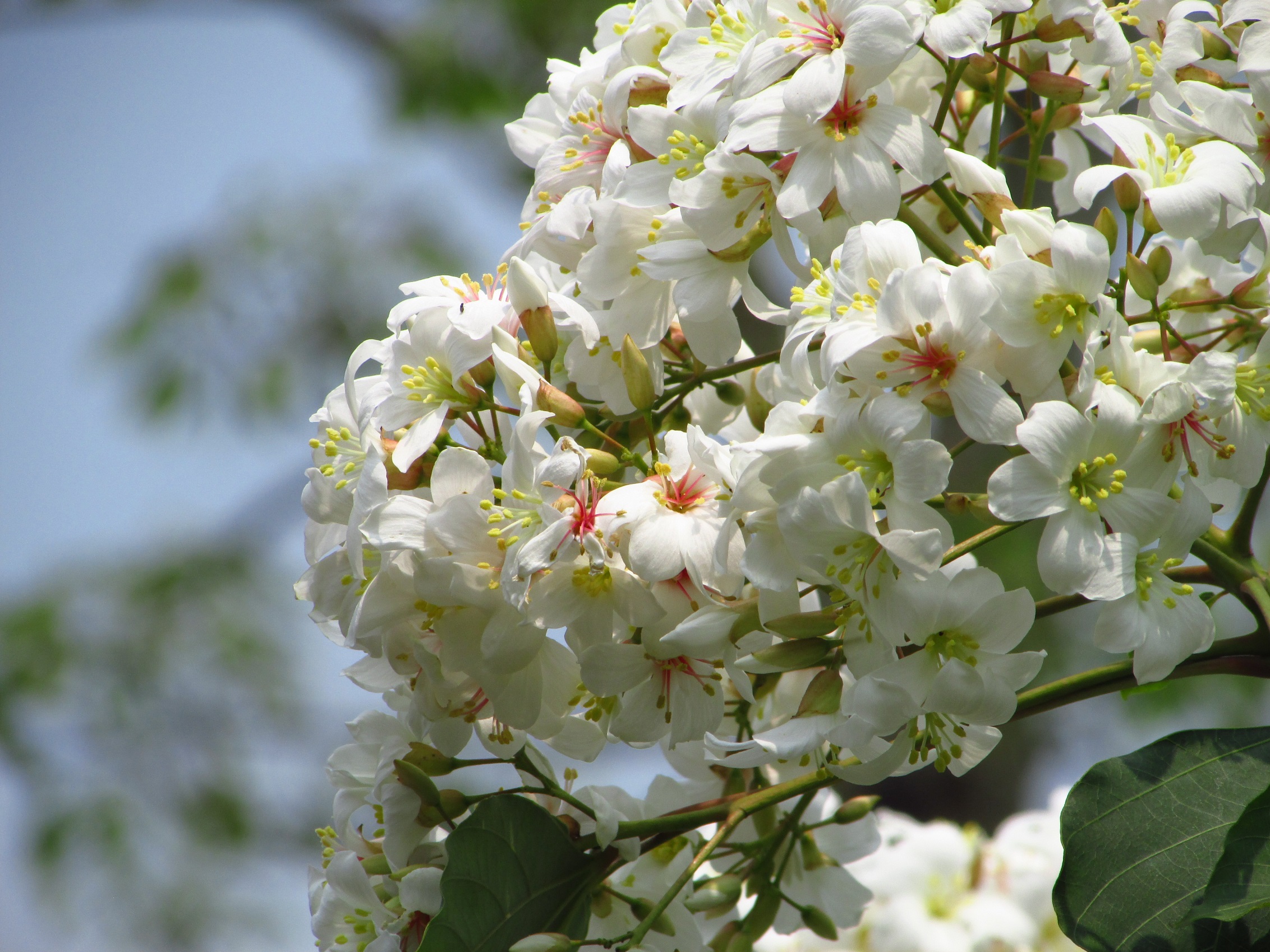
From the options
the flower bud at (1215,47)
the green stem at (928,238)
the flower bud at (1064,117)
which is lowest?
the flower bud at (1215,47)

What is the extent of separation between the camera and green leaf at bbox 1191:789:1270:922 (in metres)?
0.58

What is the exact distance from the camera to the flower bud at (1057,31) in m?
0.70

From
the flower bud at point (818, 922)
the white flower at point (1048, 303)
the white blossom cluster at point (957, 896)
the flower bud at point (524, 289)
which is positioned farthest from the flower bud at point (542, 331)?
the white blossom cluster at point (957, 896)

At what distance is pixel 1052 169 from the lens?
0.87 m

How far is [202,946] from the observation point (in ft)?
12.4

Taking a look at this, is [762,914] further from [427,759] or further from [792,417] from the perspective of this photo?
[792,417]

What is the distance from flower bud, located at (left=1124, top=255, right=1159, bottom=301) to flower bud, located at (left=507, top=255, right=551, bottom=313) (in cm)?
33

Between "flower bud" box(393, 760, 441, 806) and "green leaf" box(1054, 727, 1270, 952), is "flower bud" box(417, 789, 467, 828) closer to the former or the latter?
"flower bud" box(393, 760, 441, 806)

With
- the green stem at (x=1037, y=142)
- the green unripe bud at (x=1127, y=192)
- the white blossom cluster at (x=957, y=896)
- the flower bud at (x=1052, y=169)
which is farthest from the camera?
the white blossom cluster at (x=957, y=896)

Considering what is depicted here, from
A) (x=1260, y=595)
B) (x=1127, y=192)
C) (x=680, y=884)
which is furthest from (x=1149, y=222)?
(x=680, y=884)

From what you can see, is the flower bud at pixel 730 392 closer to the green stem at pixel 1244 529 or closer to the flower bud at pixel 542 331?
the flower bud at pixel 542 331

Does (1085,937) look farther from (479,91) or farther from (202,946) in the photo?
(202,946)

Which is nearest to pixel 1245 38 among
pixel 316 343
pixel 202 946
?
pixel 316 343

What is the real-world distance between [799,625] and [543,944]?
24 cm
